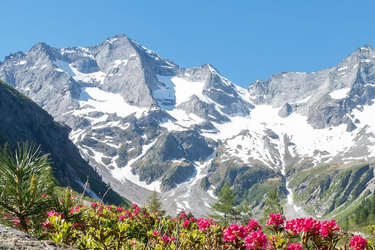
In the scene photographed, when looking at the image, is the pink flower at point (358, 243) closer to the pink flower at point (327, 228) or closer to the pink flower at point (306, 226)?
the pink flower at point (327, 228)

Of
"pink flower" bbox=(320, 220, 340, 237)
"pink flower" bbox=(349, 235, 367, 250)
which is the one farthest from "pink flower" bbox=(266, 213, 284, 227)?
"pink flower" bbox=(349, 235, 367, 250)

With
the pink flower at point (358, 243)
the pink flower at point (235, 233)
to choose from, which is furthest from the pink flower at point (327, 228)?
the pink flower at point (235, 233)

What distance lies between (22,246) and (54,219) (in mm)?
1681

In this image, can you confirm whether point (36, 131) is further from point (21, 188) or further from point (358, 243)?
point (358, 243)

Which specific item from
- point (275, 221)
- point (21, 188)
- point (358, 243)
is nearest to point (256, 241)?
point (275, 221)

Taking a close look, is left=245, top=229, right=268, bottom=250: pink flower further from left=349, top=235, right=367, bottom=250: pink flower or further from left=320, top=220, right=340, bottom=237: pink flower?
left=349, top=235, right=367, bottom=250: pink flower

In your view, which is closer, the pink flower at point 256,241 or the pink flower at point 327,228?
the pink flower at point 327,228

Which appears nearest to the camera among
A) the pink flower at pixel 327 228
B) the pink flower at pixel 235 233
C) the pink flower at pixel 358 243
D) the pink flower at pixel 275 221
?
the pink flower at pixel 327 228

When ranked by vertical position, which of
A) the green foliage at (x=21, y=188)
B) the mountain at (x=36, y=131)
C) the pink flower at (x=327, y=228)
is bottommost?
the mountain at (x=36, y=131)

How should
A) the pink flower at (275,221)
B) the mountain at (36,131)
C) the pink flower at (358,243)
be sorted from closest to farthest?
the pink flower at (358,243) < the pink flower at (275,221) < the mountain at (36,131)

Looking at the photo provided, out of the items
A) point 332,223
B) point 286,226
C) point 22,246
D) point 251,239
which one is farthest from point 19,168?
point 332,223

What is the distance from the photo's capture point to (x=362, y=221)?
13025cm

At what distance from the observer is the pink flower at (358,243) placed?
5.36 m

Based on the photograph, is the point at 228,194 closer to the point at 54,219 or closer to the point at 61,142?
the point at 54,219
